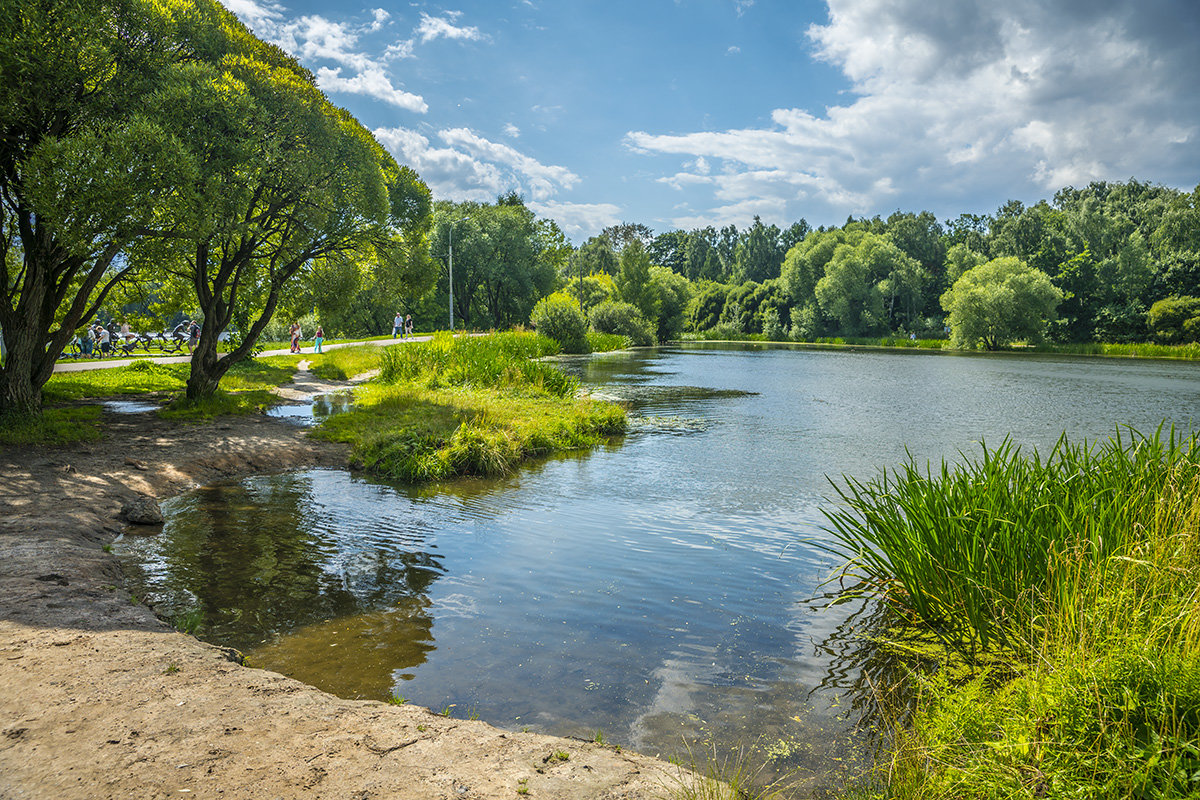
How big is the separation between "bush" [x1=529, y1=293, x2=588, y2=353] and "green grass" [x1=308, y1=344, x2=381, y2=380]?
72.6 feet

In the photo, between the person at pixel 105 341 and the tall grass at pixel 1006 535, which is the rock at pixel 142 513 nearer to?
the tall grass at pixel 1006 535

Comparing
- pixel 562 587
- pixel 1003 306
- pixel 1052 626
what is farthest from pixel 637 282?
pixel 1052 626

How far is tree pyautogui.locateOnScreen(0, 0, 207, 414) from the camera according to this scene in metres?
10.9

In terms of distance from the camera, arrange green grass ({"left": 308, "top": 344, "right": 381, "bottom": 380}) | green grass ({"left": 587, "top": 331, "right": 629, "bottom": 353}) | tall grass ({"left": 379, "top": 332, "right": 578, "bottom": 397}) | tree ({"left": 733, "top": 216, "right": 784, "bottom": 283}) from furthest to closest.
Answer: tree ({"left": 733, "top": 216, "right": 784, "bottom": 283}) → green grass ({"left": 587, "top": 331, "right": 629, "bottom": 353}) → green grass ({"left": 308, "top": 344, "right": 381, "bottom": 380}) → tall grass ({"left": 379, "top": 332, "right": 578, "bottom": 397})

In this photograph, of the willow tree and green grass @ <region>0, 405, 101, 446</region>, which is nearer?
green grass @ <region>0, 405, 101, 446</region>

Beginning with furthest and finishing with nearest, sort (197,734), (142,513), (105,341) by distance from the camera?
1. (105,341)
2. (142,513)
3. (197,734)

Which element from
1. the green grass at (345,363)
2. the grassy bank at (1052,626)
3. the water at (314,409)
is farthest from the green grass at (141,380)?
the grassy bank at (1052,626)

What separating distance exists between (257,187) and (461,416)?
7059 millimetres

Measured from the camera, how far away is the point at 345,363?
30.1 metres

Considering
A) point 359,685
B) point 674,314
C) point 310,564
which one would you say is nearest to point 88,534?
point 310,564

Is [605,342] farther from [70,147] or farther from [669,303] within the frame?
[70,147]

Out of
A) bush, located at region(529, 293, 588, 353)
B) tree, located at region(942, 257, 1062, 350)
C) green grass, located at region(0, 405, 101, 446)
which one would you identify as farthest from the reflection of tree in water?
tree, located at region(942, 257, 1062, 350)

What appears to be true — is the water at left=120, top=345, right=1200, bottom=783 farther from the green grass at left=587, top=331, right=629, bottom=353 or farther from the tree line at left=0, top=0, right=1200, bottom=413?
the green grass at left=587, top=331, right=629, bottom=353

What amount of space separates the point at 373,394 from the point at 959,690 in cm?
1875
